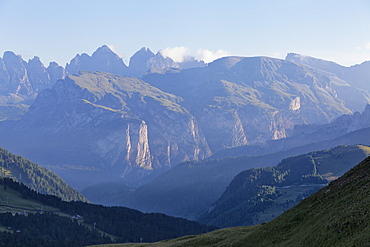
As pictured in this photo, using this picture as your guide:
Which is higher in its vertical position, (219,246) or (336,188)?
(336,188)

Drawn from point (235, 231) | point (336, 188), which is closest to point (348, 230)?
point (336, 188)

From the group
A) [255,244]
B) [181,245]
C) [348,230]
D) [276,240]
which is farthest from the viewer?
[181,245]

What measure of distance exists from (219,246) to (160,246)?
93.9ft

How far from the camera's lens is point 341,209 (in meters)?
79.9

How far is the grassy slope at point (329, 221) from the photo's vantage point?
69812mm

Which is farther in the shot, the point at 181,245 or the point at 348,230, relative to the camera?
the point at 181,245

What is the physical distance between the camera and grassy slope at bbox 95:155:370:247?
69812 millimetres

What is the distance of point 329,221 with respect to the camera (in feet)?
252

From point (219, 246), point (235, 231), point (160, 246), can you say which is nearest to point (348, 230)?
point (219, 246)

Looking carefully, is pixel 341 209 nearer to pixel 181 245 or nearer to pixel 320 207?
pixel 320 207

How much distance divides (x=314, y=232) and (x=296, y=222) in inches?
529

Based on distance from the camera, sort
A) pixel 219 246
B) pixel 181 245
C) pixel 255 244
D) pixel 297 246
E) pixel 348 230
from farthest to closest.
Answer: pixel 181 245 < pixel 219 246 < pixel 255 244 < pixel 297 246 < pixel 348 230

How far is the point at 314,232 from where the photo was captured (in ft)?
250

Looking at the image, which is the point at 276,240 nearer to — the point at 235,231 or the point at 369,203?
the point at 369,203
